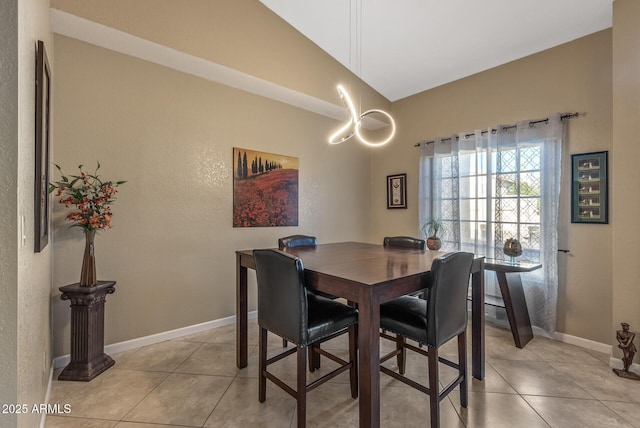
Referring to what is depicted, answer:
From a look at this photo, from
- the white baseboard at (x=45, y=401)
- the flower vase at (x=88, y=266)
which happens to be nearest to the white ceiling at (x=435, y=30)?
the flower vase at (x=88, y=266)

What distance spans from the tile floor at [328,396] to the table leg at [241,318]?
10 cm

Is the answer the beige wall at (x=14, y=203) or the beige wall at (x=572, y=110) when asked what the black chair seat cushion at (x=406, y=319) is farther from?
the beige wall at (x=572, y=110)

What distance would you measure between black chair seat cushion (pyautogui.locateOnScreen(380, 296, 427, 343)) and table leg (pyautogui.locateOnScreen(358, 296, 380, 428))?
0.38 m

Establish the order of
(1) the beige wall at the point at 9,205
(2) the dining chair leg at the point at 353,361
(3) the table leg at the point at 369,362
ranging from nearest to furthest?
(1) the beige wall at the point at 9,205 < (3) the table leg at the point at 369,362 < (2) the dining chair leg at the point at 353,361

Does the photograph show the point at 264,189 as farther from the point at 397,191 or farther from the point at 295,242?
the point at 397,191

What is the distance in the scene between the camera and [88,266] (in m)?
2.27

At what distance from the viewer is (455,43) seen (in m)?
3.09

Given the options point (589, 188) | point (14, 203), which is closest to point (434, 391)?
point (14, 203)

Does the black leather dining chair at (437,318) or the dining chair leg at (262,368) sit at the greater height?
the black leather dining chair at (437,318)

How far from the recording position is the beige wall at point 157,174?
2449 millimetres

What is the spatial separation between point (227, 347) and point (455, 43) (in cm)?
387

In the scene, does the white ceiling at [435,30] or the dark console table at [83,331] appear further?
the white ceiling at [435,30]

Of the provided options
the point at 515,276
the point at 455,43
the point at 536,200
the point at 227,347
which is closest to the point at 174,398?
the point at 227,347

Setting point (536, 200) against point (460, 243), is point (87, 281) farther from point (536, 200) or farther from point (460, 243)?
point (536, 200)
